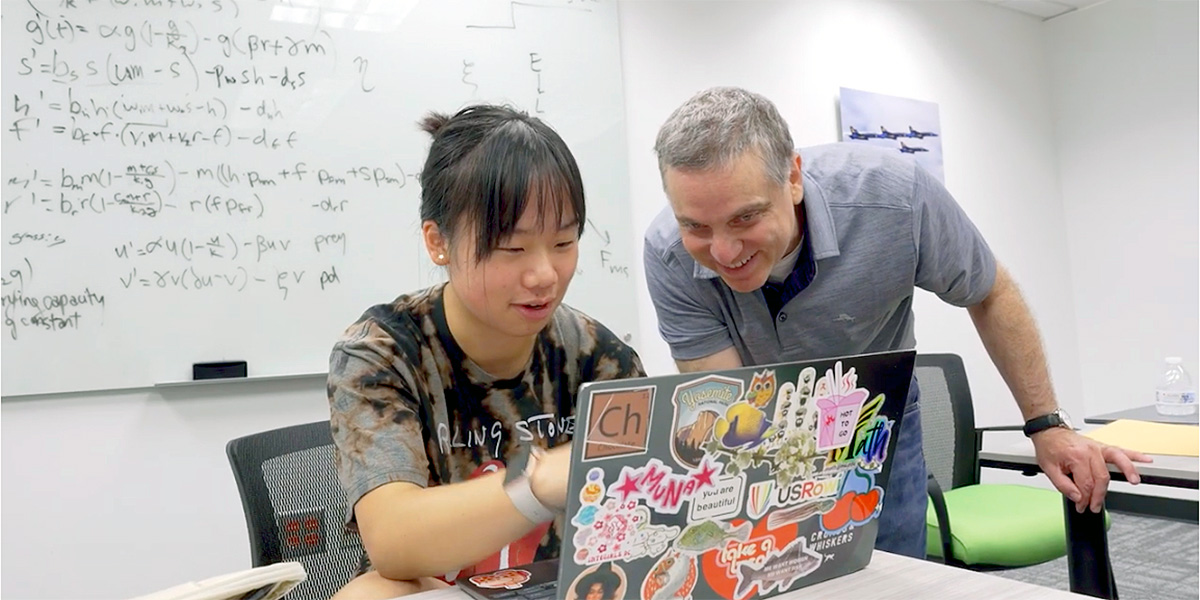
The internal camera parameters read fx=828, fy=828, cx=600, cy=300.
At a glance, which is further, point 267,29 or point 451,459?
point 267,29

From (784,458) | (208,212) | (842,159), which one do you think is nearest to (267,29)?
(208,212)

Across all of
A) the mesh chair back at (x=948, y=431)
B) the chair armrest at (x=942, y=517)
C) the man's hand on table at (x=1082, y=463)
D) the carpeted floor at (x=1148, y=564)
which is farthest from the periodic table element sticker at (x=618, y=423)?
the carpeted floor at (x=1148, y=564)

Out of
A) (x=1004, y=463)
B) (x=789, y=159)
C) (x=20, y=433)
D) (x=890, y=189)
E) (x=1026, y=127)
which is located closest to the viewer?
(x=789, y=159)

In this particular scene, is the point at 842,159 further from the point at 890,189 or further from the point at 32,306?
the point at 32,306

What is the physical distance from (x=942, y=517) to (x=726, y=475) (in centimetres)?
138

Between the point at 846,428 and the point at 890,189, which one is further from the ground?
the point at 890,189

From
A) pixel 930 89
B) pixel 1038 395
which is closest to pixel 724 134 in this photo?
pixel 1038 395

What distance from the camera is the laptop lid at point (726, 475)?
0.59m

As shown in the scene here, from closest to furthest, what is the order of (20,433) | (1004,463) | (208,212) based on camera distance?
(1004,463) < (20,433) < (208,212)

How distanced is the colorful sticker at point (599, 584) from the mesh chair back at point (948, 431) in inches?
70.5

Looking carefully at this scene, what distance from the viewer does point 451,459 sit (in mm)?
1015

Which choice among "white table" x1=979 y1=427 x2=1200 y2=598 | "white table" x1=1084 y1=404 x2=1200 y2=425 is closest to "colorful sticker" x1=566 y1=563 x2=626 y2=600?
"white table" x1=979 y1=427 x2=1200 y2=598

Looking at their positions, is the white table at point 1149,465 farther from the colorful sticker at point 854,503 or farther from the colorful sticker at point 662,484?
the colorful sticker at point 662,484

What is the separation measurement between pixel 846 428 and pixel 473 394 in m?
0.50
